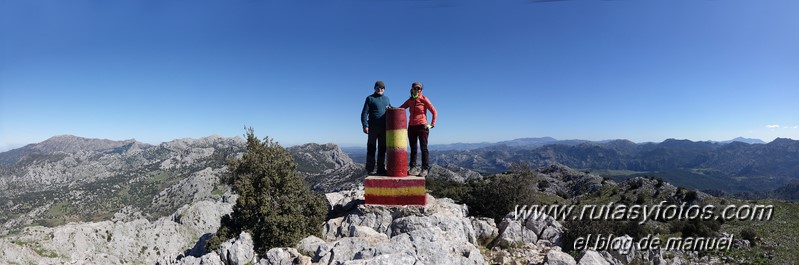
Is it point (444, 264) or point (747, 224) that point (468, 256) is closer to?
point (444, 264)

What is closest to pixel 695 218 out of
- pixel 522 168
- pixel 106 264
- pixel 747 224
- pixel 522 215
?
pixel 747 224

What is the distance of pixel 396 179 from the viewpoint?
51.2 feet

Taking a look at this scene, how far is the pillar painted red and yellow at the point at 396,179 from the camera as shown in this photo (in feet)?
50.0

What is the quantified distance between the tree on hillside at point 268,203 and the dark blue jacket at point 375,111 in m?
6.02

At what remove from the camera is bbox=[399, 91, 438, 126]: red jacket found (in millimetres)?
16203

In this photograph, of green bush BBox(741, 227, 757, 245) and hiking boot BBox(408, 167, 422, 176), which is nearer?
hiking boot BBox(408, 167, 422, 176)

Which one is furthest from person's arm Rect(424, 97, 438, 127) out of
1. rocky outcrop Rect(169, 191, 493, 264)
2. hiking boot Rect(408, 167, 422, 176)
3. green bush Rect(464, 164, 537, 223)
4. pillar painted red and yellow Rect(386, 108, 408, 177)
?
green bush Rect(464, 164, 537, 223)

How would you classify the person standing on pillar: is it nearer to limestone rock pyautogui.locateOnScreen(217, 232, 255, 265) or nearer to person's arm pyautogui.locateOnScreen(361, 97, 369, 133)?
person's arm pyautogui.locateOnScreen(361, 97, 369, 133)

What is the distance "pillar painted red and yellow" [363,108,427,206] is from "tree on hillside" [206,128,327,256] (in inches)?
165

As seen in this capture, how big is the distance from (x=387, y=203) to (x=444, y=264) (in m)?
4.79

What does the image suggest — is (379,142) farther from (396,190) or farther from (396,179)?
(396,190)

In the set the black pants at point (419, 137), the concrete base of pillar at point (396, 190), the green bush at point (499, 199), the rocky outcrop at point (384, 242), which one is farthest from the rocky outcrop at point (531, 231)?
the black pants at point (419, 137)

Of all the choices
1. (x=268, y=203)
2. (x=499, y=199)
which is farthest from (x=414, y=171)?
(x=499, y=199)

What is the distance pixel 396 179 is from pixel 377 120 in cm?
270
